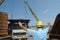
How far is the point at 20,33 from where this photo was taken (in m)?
20.5

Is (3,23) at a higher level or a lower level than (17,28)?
higher

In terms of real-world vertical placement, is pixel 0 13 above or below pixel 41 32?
above

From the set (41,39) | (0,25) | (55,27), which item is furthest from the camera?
(55,27)

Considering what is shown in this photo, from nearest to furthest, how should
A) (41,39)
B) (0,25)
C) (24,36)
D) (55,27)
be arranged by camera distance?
(41,39) < (0,25) < (55,27) < (24,36)

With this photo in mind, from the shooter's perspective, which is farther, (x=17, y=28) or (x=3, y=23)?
(x=17, y=28)

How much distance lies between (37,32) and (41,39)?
19 cm

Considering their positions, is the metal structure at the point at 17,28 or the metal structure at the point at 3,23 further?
the metal structure at the point at 17,28

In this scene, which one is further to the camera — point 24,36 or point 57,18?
point 24,36

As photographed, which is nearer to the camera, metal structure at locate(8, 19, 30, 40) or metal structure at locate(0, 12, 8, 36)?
metal structure at locate(0, 12, 8, 36)

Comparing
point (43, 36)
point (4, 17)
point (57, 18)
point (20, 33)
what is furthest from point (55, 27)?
point (20, 33)

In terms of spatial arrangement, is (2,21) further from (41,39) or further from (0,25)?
(41,39)

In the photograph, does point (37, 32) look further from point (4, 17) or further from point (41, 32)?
point (4, 17)

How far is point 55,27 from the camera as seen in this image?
11867 mm

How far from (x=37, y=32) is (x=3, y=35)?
661 centimetres
